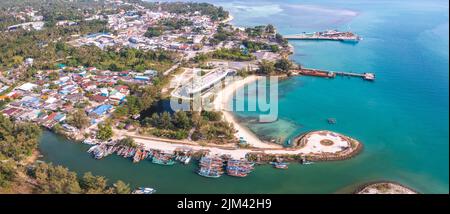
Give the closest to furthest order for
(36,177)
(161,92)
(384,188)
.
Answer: (384,188)
(36,177)
(161,92)

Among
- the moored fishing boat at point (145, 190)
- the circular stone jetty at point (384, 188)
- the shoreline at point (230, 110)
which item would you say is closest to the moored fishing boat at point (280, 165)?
the shoreline at point (230, 110)

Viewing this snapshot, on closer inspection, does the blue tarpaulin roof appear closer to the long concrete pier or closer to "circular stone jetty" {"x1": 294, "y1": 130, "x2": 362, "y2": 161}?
"circular stone jetty" {"x1": 294, "y1": 130, "x2": 362, "y2": 161}

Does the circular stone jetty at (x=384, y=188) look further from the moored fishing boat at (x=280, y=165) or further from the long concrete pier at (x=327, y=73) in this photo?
the long concrete pier at (x=327, y=73)

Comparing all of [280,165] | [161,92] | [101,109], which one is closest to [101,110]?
[101,109]

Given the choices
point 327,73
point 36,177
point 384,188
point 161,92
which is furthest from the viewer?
point 327,73

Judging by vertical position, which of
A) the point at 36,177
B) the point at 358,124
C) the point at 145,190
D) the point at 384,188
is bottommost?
the point at 145,190

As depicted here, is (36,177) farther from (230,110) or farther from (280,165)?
(230,110)

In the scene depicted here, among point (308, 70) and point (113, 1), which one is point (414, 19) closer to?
point (308, 70)

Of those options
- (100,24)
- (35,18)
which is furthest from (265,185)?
(35,18)
